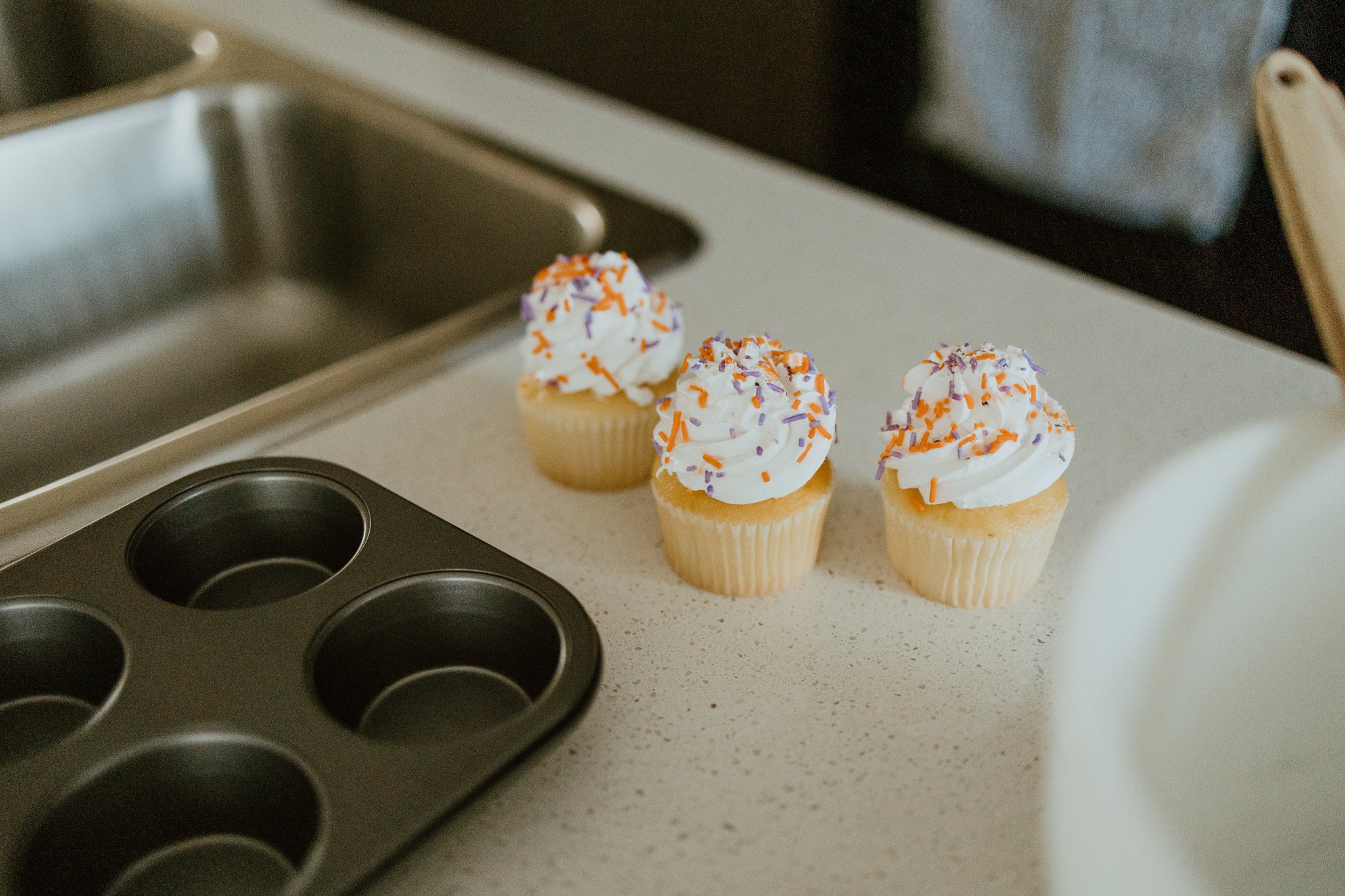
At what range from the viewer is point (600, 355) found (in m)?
0.77

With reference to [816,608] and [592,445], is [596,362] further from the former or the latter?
[816,608]

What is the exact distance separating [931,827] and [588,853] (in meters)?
0.18

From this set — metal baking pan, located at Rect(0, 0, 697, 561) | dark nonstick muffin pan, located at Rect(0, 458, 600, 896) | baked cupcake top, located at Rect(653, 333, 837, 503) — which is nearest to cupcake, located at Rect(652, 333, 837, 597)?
baked cupcake top, located at Rect(653, 333, 837, 503)

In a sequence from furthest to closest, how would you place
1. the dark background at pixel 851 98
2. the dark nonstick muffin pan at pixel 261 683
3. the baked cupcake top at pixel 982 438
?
the dark background at pixel 851 98 < the baked cupcake top at pixel 982 438 < the dark nonstick muffin pan at pixel 261 683

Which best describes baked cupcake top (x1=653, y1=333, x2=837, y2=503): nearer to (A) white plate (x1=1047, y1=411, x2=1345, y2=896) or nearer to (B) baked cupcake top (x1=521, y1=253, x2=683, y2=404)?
(B) baked cupcake top (x1=521, y1=253, x2=683, y2=404)

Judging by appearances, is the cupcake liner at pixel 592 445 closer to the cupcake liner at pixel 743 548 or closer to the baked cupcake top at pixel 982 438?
the cupcake liner at pixel 743 548

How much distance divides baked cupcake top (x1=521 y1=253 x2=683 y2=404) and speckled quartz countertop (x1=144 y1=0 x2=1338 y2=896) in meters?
0.09

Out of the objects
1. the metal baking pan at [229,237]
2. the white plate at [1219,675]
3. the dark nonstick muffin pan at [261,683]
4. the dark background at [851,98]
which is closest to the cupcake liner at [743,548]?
the dark nonstick muffin pan at [261,683]

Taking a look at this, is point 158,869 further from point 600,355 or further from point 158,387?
point 158,387

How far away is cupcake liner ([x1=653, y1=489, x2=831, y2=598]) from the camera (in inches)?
27.0

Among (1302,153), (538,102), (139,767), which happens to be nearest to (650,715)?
(139,767)

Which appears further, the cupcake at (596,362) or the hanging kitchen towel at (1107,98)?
the hanging kitchen towel at (1107,98)

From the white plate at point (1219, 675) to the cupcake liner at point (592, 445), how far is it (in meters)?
0.38

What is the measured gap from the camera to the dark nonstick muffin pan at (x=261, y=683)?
1.77ft
